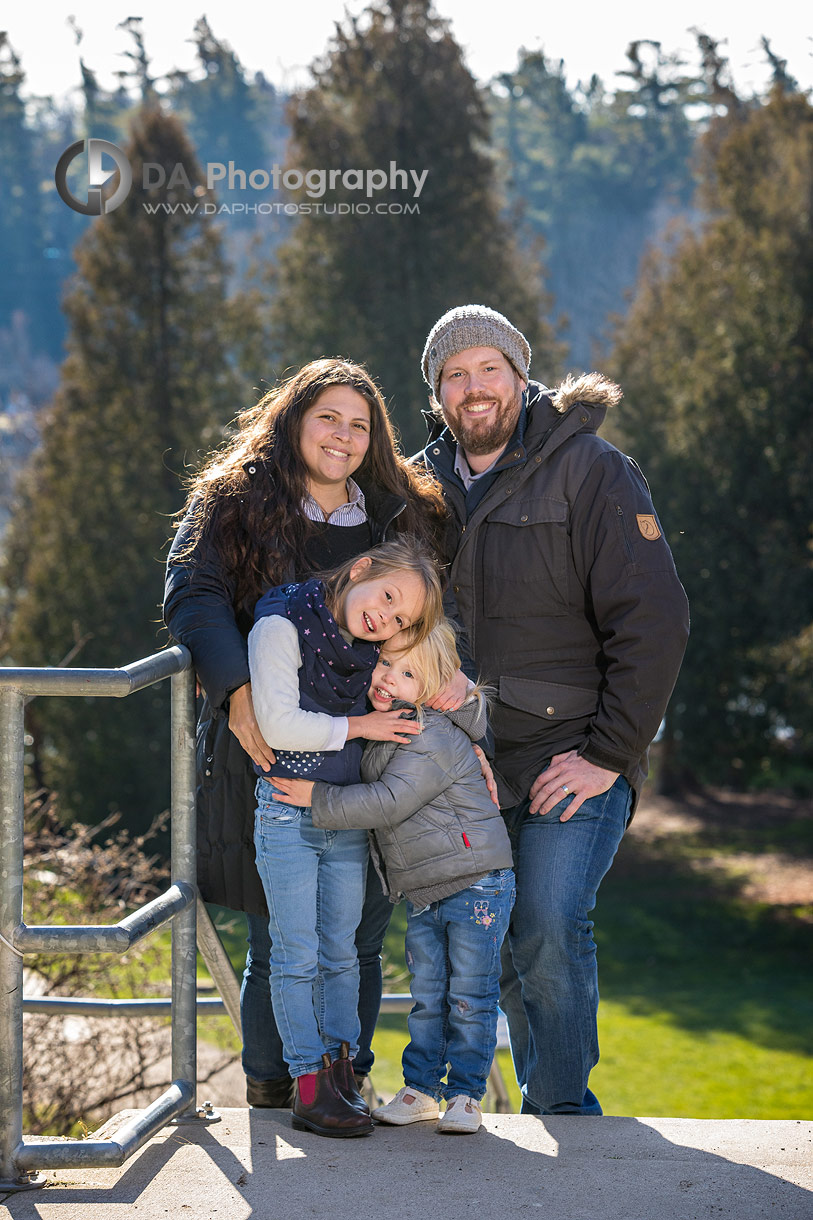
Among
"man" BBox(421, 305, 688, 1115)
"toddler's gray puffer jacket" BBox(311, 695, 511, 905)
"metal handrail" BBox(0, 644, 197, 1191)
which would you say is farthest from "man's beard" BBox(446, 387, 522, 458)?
"metal handrail" BBox(0, 644, 197, 1191)

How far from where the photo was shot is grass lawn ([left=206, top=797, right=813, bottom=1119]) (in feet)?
32.3

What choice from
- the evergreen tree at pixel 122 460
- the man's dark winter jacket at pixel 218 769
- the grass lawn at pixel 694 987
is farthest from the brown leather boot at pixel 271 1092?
the evergreen tree at pixel 122 460

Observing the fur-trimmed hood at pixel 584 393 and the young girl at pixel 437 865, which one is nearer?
the young girl at pixel 437 865

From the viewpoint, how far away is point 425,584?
8.86ft

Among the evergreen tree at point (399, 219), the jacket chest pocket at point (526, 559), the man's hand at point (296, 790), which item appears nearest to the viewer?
the man's hand at point (296, 790)

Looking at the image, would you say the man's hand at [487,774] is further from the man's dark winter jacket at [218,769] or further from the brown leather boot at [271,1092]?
the brown leather boot at [271,1092]

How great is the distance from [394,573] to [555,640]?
0.52 metres

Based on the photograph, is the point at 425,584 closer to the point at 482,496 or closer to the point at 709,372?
the point at 482,496

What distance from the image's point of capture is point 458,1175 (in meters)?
2.31

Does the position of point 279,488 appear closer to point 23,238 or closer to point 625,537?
point 625,537

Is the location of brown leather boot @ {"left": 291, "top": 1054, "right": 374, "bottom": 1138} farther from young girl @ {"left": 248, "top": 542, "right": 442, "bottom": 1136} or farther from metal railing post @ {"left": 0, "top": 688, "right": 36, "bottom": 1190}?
metal railing post @ {"left": 0, "top": 688, "right": 36, "bottom": 1190}

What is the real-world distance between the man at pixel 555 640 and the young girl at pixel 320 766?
1.15ft

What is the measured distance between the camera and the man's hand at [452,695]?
2.72 metres

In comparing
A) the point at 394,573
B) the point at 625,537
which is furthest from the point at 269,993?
the point at 625,537
